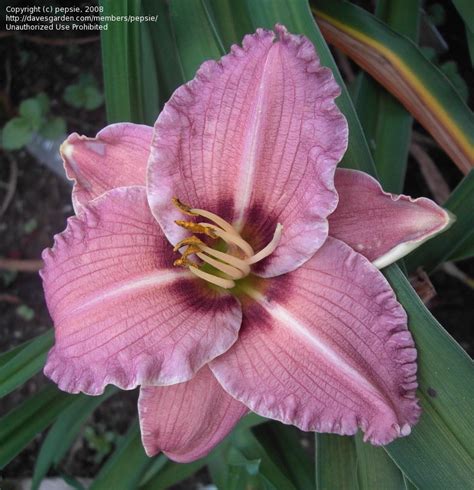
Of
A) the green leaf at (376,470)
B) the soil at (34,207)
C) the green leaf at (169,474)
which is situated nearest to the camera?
the green leaf at (376,470)

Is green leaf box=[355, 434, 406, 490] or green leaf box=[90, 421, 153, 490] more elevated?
green leaf box=[355, 434, 406, 490]

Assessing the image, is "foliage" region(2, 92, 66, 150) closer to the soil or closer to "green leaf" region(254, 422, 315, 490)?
the soil

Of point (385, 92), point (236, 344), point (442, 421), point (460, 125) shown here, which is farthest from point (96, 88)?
point (442, 421)

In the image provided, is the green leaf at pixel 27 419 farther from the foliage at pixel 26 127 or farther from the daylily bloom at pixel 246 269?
the foliage at pixel 26 127

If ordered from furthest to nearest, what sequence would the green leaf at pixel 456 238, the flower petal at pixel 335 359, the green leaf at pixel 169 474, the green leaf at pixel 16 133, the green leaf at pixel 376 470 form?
1. the green leaf at pixel 16 133
2. the green leaf at pixel 169 474
3. the green leaf at pixel 456 238
4. the green leaf at pixel 376 470
5. the flower petal at pixel 335 359

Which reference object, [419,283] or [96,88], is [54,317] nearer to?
→ [419,283]

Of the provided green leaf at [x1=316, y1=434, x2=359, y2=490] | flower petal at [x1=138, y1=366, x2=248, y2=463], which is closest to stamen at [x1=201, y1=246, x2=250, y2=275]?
flower petal at [x1=138, y1=366, x2=248, y2=463]

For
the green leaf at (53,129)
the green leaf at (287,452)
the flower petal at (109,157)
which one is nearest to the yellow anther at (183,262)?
the flower petal at (109,157)

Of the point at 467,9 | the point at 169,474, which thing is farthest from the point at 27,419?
the point at 467,9
